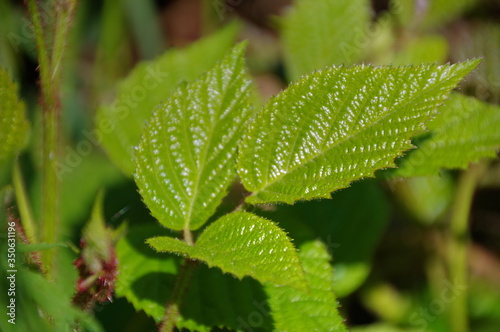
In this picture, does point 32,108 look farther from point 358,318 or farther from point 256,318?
point 256,318

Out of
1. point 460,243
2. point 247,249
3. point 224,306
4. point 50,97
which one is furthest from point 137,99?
point 460,243

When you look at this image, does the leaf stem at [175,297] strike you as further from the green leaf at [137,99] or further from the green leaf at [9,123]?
the green leaf at [137,99]

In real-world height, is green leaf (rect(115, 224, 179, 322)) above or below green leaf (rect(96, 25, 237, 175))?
below

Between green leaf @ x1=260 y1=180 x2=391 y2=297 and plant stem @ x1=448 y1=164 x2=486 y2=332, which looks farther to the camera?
plant stem @ x1=448 y1=164 x2=486 y2=332

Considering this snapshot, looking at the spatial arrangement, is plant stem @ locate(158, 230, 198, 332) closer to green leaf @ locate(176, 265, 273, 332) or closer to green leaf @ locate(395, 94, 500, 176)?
green leaf @ locate(176, 265, 273, 332)

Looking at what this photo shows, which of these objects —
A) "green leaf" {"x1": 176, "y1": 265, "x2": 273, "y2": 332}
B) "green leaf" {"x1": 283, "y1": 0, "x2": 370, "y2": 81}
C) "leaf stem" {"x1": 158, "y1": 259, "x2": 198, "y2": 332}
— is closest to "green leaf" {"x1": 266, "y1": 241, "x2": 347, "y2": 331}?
"green leaf" {"x1": 176, "y1": 265, "x2": 273, "y2": 332}

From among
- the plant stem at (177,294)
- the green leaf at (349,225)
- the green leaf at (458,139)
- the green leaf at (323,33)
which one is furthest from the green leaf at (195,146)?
the green leaf at (323,33)

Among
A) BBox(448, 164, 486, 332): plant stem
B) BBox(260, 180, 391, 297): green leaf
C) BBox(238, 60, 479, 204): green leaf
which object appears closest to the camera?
BBox(238, 60, 479, 204): green leaf
